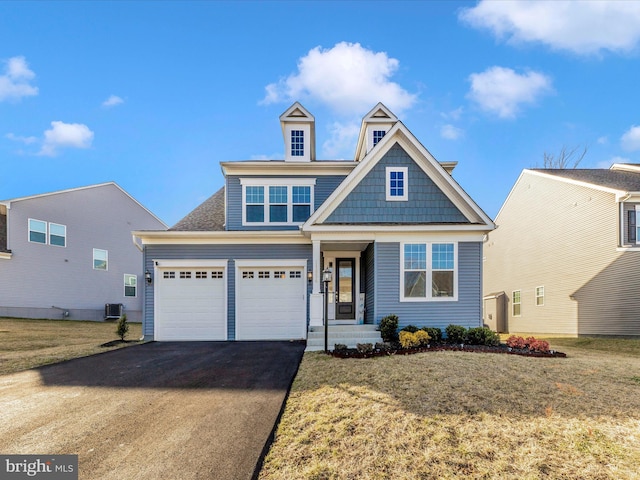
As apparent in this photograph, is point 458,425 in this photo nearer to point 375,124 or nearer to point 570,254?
point 375,124

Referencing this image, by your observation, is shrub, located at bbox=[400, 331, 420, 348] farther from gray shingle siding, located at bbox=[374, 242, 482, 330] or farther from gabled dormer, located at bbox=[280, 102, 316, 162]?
gabled dormer, located at bbox=[280, 102, 316, 162]

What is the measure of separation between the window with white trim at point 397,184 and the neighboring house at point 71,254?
40.9 ft

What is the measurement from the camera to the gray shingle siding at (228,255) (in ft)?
42.7

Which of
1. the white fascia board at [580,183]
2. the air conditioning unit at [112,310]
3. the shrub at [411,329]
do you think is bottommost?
the air conditioning unit at [112,310]

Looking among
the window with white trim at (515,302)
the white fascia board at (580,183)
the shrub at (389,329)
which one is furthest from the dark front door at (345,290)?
the window with white trim at (515,302)

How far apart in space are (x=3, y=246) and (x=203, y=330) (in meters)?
12.6

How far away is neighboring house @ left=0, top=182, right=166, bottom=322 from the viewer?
1856 centimetres

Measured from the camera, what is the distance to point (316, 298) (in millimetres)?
11570

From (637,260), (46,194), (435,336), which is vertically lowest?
(435,336)

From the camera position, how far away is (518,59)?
Answer: 17.5 meters

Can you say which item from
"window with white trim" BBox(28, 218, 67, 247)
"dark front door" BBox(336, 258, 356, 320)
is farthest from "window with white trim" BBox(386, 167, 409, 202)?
"window with white trim" BBox(28, 218, 67, 247)

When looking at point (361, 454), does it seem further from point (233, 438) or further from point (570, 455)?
point (570, 455)

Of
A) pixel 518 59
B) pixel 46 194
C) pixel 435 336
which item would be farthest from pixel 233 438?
pixel 46 194

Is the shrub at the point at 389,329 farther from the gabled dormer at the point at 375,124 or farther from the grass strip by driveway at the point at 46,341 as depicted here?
the grass strip by driveway at the point at 46,341
